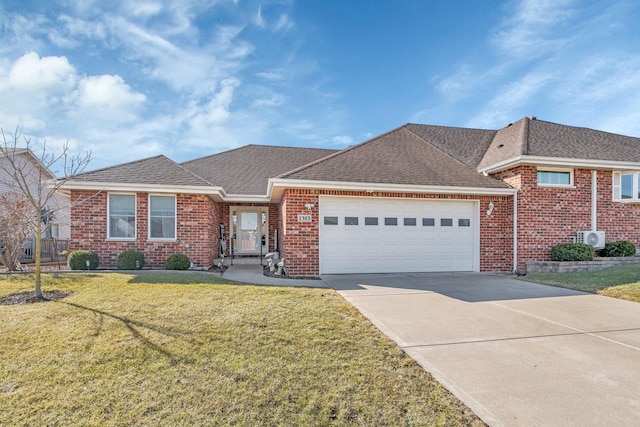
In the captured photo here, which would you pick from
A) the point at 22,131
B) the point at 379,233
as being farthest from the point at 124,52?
the point at 379,233

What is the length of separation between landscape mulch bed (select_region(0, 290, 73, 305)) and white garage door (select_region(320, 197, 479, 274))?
6.33 meters

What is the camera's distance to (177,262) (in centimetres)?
1023

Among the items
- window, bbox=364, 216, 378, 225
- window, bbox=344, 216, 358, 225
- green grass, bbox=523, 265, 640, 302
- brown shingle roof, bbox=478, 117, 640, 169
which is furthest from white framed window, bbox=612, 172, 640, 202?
window, bbox=344, 216, 358, 225

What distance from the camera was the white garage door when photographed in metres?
10.2

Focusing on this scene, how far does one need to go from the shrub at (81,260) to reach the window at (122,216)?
2.98 ft

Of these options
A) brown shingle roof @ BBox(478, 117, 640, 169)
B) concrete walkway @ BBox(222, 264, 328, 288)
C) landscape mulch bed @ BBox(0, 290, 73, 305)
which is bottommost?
concrete walkway @ BBox(222, 264, 328, 288)

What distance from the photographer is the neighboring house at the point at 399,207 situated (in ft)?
33.2

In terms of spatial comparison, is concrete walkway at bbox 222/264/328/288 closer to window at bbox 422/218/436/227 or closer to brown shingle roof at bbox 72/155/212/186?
brown shingle roof at bbox 72/155/212/186

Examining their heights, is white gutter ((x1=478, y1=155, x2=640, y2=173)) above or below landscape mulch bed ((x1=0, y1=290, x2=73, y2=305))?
above

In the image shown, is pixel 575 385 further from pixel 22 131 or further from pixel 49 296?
pixel 22 131

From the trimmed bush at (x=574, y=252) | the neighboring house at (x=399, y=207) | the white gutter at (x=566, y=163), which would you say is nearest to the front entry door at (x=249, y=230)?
the neighboring house at (x=399, y=207)

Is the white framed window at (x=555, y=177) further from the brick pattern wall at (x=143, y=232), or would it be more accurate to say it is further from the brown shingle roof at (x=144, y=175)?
the brick pattern wall at (x=143, y=232)

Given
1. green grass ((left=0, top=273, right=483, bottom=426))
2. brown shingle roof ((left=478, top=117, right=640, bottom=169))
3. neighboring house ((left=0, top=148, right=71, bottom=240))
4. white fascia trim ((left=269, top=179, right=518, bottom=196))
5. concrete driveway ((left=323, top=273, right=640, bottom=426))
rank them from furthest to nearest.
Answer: neighboring house ((left=0, top=148, right=71, bottom=240)), brown shingle roof ((left=478, top=117, right=640, bottom=169)), white fascia trim ((left=269, top=179, right=518, bottom=196)), concrete driveway ((left=323, top=273, right=640, bottom=426)), green grass ((left=0, top=273, right=483, bottom=426))

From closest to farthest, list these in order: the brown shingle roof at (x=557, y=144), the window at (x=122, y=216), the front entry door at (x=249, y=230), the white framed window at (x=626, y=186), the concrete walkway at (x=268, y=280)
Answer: the concrete walkway at (x=268, y=280) → the window at (x=122, y=216) → the brown shingle roof at (x=557, y=144) → the white framed window at (x=626, y=186) → the front entry door at (x=249, y=230)
